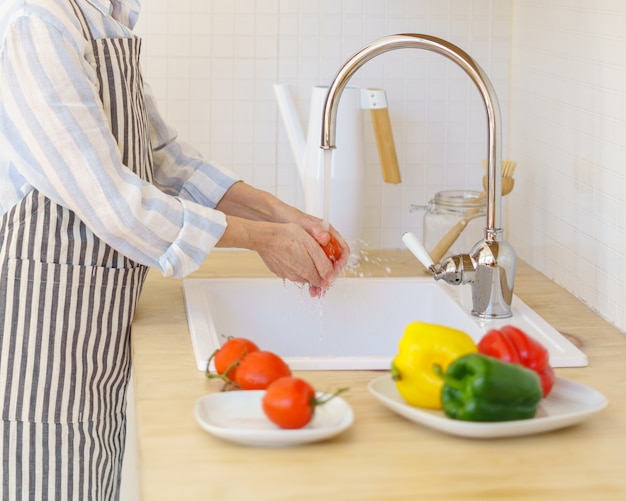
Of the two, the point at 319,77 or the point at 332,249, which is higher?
the point at 319,77

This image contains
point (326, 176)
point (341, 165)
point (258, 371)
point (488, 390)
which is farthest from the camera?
point (341, 165)

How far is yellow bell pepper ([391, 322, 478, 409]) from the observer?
1.12 meters

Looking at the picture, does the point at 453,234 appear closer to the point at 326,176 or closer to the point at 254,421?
the point at 326,176

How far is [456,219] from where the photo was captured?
194cm

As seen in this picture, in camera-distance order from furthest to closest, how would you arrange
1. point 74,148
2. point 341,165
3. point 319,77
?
point 319,77
point 341,165
point 74,148

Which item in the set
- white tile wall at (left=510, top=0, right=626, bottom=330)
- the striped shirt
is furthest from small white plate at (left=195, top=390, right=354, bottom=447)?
white tile wall at (left=510, top=0, right=626, bottom=330)

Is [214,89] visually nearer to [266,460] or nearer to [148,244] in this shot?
[148,244]

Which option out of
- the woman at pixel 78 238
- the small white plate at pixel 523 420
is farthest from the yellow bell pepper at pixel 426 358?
the woman at pixel 78 238

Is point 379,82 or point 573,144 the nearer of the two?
point 573,144

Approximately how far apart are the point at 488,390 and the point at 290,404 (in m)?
0.20

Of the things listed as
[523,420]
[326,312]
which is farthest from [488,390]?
[326,312]

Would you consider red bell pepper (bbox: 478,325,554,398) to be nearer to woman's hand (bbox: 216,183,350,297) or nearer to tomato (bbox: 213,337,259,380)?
tomato (bbox: 213,337,259,380)

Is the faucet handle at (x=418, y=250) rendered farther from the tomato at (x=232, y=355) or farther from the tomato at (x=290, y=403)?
the tomato at (x=290, y=403)

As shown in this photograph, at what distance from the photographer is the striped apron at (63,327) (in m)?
1.46
